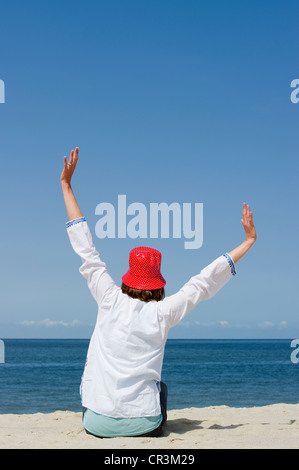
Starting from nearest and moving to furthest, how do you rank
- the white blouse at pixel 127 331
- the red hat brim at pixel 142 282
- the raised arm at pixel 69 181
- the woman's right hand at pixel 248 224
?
the white blouse at pixel 127 331 → the red hat brim at pixel 142 282 → the raised arm at pixel 69 181 → the woman's right hand at pixel 248 224

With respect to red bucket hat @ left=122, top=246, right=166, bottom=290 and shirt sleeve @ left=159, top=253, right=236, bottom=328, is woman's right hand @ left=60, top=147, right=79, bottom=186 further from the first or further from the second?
shirt sleeve @ left=159, top=253, right=236, bottom=328

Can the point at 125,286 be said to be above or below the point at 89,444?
above

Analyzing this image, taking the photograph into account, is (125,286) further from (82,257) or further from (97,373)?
(97,373)

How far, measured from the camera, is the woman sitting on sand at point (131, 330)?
3.97 meters

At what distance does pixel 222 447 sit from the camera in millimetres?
3936

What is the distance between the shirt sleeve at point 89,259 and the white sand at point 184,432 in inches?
44.0

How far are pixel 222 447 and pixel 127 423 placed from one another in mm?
725

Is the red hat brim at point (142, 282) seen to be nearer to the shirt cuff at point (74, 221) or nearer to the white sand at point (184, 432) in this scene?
the shirt cuff at point (74, 221)

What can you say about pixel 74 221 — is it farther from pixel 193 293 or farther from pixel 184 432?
pixel 184 432

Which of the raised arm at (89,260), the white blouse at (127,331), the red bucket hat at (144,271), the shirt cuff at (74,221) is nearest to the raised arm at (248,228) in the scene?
the white blouse at (127,331)

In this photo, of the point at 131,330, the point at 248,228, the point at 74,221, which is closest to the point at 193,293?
the point at 131,330

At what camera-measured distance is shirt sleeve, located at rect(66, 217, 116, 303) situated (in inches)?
158
